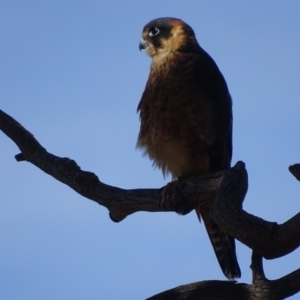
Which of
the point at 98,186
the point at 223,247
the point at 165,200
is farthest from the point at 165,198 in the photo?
the point at 223,247

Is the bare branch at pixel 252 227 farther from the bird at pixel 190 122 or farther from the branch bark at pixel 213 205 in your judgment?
the bird at pixel 190 122

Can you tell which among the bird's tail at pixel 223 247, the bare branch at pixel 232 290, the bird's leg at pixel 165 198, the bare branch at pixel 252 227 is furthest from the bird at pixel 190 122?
the bare branch at pixel 252 227

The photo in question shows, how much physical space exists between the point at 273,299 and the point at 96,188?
133 cm

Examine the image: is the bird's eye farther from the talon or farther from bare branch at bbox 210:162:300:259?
bare branch at bbox 210:162:300:259

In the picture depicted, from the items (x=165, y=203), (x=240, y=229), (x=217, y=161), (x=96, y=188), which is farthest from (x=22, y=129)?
(x=240, y=229)

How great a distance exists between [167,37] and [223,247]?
1.69m

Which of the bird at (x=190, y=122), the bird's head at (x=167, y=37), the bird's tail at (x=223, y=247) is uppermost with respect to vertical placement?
the bird's head at (x=167, y=37)

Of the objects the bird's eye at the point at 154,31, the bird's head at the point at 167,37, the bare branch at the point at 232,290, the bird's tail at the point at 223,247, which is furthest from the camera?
the bird's eye at the point at 154,31

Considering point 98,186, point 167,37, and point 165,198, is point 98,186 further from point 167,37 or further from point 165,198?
point 167,37

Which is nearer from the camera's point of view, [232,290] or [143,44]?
[232,290]

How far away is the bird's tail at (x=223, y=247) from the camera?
565 cm

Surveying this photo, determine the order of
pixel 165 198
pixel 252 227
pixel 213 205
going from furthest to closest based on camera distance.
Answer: pixel 165 198 → pixel 213 205 → pixel 252 227

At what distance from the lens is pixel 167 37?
6461 millimetres

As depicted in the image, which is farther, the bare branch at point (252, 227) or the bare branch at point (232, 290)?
the bare branch at point (232, 290)
